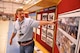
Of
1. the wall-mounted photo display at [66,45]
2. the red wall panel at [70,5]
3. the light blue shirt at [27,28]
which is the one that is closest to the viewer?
the wall-mounted photo display at [66,45]

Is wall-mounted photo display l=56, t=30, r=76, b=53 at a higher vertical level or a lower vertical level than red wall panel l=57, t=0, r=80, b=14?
lower

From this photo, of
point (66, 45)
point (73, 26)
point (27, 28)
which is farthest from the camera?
point (27, 28)

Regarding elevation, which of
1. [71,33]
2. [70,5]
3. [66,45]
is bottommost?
[66,45]

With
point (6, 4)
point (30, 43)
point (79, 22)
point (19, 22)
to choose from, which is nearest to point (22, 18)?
point (19, 22)

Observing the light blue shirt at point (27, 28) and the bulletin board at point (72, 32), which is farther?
the light blue shirt at point (27, 28)

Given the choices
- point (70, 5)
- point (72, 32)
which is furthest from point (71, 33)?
point (70, 5)

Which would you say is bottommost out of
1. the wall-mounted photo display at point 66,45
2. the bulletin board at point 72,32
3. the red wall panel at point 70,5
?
the wall-mounted photo display at point 66,45

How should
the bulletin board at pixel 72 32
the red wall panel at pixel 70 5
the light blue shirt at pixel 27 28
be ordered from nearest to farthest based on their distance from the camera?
the bulletin board at pixel 72 32 → the red wall panel at pixel 70 5 → the light blue shirt at pixel 27 28

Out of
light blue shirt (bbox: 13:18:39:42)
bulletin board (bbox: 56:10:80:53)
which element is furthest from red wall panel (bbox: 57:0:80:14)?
light blue shirt (bbox: 13:18:39:42)

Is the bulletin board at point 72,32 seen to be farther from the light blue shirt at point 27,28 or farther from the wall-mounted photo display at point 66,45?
the light blue shirt at point 27,28

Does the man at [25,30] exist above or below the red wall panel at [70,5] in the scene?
below

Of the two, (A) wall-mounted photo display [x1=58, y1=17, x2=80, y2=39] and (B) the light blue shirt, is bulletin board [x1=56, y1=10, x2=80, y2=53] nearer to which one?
(A) wall-mounted photo display [x1=58, y1=17, x2=80, y2=39]

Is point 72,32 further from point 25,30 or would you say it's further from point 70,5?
point 25,30

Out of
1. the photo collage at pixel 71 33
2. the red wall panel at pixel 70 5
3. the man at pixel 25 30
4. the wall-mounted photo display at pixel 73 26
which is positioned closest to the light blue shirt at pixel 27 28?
the man at pixel 25 30
